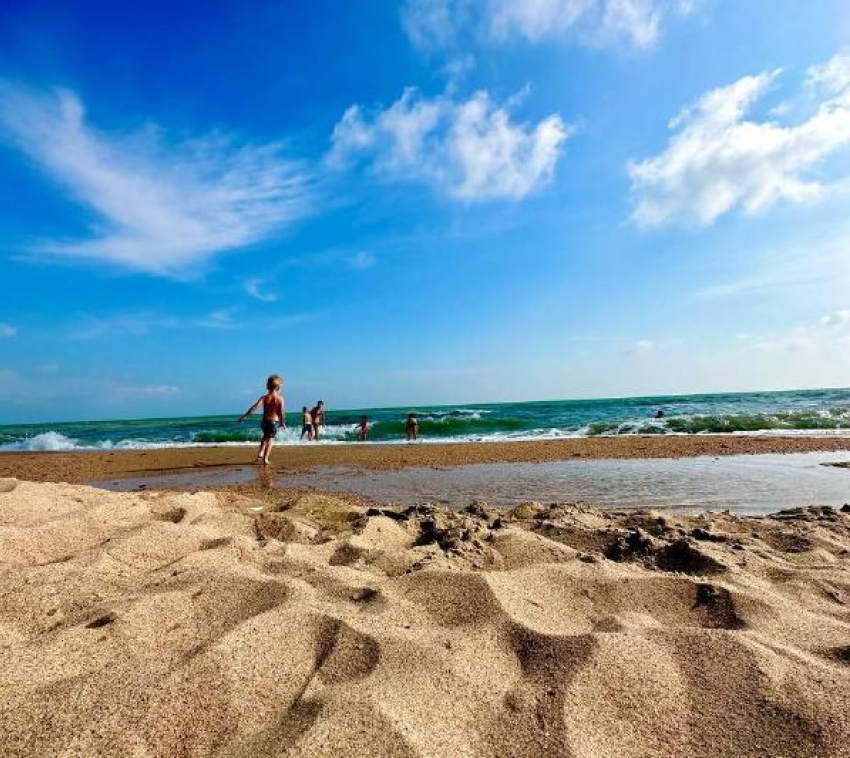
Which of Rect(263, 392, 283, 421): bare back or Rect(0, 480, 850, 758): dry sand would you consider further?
Rect(263, 392, 283, 421): bare back

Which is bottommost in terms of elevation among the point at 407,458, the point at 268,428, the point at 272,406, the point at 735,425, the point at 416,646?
the point at 735,425

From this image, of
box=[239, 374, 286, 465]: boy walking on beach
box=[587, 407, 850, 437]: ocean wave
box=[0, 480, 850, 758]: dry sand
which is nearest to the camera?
box=[0, 480, 850, 758]: dry sand

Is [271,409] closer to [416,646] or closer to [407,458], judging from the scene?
[407,458]

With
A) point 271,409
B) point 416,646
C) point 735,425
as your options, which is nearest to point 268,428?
point 271,409

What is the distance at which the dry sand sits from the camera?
1.62 m

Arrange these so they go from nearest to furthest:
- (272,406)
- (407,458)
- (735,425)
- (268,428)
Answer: (268,428) < (272,406) < (407,458) < (735,425)

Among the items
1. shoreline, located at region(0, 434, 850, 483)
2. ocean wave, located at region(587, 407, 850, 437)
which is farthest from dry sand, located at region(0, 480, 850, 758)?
ocean wave, located at region(587, 407, 850, 437)

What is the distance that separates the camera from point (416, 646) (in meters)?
Answer: 2.13

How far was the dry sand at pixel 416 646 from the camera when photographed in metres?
1.62

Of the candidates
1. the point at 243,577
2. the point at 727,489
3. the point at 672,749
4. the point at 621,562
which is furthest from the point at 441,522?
the point at 727,489

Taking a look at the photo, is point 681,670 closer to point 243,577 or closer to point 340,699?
point 340,699

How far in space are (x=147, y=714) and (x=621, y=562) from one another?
2904mm

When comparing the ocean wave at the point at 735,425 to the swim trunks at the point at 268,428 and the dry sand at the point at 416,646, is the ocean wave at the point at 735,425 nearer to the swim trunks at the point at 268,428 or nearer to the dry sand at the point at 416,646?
the swim trunks at the point at 268,428

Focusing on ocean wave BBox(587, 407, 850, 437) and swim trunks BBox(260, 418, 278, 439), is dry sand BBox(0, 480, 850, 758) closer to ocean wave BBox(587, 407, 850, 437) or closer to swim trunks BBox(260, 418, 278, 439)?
swim trunks BBox(260, 418, 278, 439)
